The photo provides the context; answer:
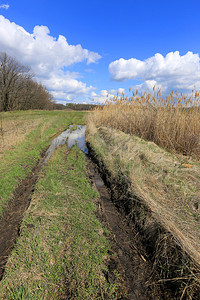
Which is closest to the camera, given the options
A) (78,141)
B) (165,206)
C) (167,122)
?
(165,206)

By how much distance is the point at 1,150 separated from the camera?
21.6 ft

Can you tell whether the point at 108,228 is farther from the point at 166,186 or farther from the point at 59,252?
the point at 166,186

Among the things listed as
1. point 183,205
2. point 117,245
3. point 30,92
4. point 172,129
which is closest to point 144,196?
point 183,205

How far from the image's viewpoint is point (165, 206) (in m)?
2.88

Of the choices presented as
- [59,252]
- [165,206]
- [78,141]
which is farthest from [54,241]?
[78,141]

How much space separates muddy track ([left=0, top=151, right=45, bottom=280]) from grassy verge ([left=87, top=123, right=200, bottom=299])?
7.09 feet

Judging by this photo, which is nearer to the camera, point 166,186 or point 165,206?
point 165,206

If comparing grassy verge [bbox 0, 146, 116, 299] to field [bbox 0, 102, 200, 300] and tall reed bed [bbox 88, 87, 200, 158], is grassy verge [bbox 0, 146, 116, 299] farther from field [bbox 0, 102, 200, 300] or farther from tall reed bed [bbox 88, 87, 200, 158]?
tall reed bed [bbox 88, 87, 200, 158]

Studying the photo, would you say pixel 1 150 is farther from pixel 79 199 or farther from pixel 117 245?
pixel 117 245

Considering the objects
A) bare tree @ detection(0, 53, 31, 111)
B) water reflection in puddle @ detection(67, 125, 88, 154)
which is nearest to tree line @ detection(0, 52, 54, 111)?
bare tree @ detection(0, 53, 31, 111)

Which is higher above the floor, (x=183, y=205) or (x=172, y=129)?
(x=172, y=129)

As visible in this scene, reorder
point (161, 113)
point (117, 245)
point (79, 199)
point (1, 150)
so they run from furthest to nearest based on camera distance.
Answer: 1. point (1, 150)
2. point (161, 113)
3. point (79, 199)
4. point (117, 245)

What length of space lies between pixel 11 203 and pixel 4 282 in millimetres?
2084

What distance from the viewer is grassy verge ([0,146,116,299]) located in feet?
6.22
